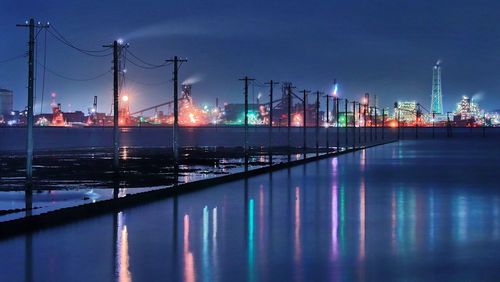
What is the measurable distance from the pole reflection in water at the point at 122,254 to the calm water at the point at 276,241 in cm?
2

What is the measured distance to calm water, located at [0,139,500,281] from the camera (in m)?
9.27

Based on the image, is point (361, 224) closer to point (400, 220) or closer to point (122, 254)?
point (400, 220)

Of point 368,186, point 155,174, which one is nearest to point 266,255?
point 368,186

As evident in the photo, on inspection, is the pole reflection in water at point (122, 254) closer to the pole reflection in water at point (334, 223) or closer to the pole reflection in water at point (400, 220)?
the pole reflection in water at point (334, 223)

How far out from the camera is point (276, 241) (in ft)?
39.4

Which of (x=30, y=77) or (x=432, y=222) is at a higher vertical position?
(x=30, y=77)

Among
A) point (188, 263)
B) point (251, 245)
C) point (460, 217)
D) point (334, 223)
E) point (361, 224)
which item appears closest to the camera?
point (188, 263)

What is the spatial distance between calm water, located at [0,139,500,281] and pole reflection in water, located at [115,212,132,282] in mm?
17

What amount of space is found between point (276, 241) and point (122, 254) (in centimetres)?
276

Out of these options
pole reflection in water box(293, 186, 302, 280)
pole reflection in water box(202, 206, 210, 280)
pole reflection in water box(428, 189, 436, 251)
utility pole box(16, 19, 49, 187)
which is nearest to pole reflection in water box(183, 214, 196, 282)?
pole reflection in water box(202, 206, 210, 280)

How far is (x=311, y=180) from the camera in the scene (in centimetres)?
2734

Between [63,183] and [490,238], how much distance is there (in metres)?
16.0

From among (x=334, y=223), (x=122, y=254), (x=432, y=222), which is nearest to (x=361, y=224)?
(x=334, y=223)

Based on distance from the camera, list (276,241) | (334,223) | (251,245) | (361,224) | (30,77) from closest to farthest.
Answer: (251,245) < (276,241) < (361,224) < (334,223) < (30,77)
